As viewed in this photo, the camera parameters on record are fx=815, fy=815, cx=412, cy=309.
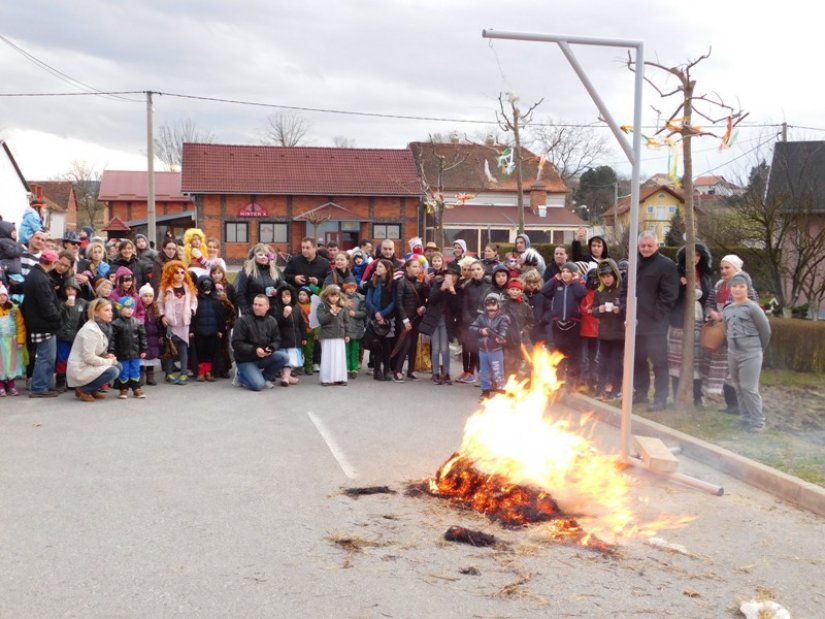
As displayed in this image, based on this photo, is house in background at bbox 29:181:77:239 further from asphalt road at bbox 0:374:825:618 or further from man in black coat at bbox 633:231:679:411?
asphalt road at bbox 0:374:825:618

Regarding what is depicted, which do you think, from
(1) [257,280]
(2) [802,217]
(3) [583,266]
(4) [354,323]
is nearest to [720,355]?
(3) [583,266]

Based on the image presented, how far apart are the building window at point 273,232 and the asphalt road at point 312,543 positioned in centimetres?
4493

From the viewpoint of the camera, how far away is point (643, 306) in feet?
32.6

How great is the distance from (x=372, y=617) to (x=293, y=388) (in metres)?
7.65

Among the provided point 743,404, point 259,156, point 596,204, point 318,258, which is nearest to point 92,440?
point 318,258

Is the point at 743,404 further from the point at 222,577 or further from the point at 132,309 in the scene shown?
the point at 132,309

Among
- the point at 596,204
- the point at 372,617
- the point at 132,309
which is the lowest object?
the point at 372,617

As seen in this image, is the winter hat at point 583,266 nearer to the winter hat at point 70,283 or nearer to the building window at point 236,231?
the winter hat at point 70,283

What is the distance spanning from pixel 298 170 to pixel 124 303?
4368 cm

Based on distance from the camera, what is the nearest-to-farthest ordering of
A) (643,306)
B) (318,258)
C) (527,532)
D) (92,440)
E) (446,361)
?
(527,532) < (92,440) < (643,306) < (446,361) < (318,258)

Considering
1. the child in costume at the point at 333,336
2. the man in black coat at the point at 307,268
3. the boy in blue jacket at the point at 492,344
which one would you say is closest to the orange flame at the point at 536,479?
the boy in blue jacket at the point at 492,344

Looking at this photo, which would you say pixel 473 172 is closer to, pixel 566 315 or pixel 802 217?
pixel 802 217

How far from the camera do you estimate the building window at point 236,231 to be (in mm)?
52375

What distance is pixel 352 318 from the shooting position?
12.5 meters
